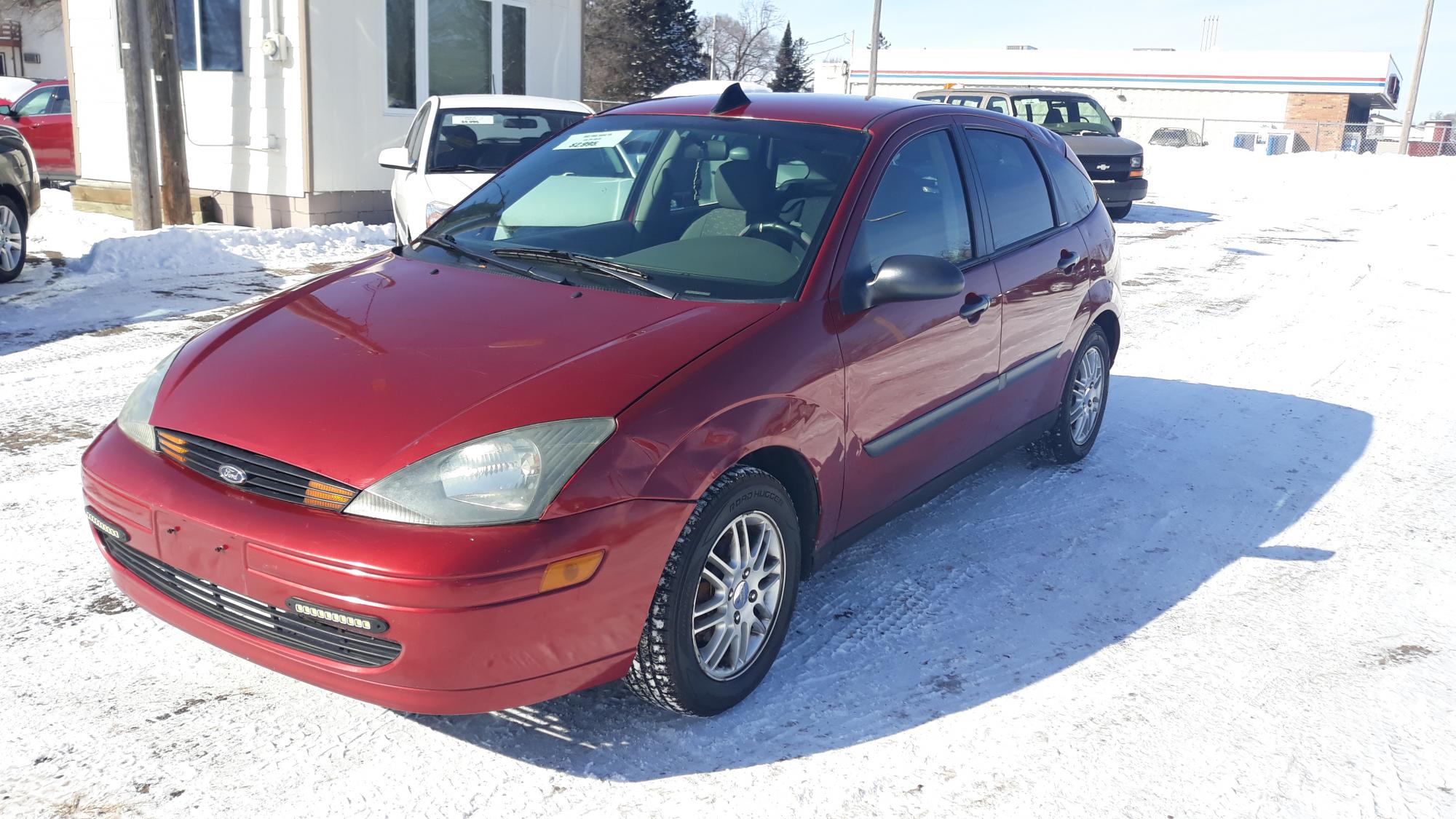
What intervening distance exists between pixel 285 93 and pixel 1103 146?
1117cm

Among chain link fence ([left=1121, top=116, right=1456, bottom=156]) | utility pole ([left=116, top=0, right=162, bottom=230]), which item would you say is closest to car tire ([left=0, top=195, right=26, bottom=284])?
utility pole ([left=116, top=0, right=162, bottom=230])

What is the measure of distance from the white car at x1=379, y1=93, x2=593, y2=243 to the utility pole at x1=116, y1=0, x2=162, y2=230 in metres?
3.01

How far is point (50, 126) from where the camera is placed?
16375 millimetres

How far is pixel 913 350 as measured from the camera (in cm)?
379

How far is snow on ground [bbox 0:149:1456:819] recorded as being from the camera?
2799 millimetres

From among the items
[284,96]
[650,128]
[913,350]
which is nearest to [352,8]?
[284,96]

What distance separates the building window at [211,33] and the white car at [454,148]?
3.80 metres

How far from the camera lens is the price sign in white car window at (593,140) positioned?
432cm

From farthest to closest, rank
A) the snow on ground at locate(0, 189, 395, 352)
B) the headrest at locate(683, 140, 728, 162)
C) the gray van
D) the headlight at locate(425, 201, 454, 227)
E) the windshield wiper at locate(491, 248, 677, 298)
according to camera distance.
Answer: the gray van
the headlight at locate(425, 201, 454, 227)
the snow on ground at locate(0, 189, 395, 352)
the headrest at locate(683, 140, 728, 162)
the windshield wiper at locate(491, 248, 677, 298)

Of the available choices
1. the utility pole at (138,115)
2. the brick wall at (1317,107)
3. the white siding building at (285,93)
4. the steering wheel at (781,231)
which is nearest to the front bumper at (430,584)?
the steering wheel at (781,231)

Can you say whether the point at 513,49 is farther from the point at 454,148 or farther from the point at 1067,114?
A: the point at 1067,114

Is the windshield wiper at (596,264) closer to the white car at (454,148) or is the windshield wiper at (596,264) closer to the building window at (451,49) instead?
the white car at (454,148)

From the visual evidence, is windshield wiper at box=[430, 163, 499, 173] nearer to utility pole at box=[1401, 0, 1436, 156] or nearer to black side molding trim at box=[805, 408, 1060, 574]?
black side molding trim at box=[805, 408, 1060, 574]

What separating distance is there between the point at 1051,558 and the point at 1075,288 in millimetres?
1355
